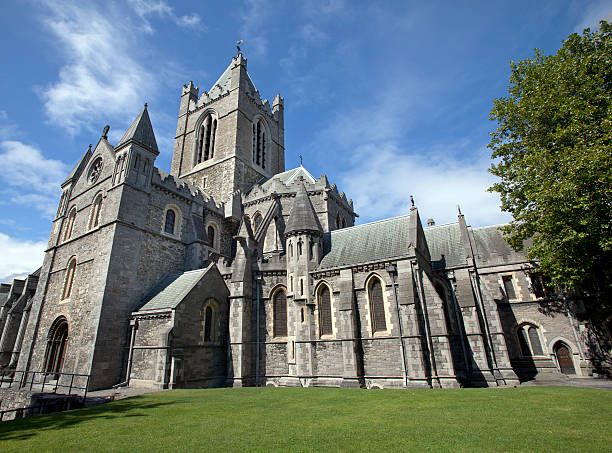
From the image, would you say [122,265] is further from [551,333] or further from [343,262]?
[551,333]

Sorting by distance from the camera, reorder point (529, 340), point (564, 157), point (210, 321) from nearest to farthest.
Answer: point (564, 157) → point (210, 321) → point (529, 340)

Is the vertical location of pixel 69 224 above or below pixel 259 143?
below

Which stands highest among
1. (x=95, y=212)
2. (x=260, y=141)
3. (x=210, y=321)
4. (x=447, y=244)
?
(x=260, y=141)

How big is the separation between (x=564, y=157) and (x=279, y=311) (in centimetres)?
1594

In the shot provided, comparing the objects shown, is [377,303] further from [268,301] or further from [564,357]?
[564,357]

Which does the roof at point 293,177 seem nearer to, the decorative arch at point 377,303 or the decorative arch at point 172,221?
the decorative arch at point 172,221

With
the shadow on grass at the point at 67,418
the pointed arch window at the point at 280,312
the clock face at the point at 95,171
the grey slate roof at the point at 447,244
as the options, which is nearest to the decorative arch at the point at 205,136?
the clock face at the point at 95,171

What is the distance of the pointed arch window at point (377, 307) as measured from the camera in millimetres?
17292

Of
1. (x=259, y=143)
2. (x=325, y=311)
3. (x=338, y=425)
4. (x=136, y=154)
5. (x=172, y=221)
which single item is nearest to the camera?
(x=338, y=425)

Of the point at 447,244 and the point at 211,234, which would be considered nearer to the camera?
the point at 447,244

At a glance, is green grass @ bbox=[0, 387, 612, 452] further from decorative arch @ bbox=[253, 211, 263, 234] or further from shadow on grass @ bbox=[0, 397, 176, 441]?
decorative arch @ bbox=[253, 211, 263, 234]

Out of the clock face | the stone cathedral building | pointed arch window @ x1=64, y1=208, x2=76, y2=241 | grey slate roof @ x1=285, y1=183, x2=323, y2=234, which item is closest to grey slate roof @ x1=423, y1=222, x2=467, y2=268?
the stone cathedral building

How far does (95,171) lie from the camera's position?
2467cm

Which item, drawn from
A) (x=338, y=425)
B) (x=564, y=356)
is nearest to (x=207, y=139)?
(x=338, y=425)
